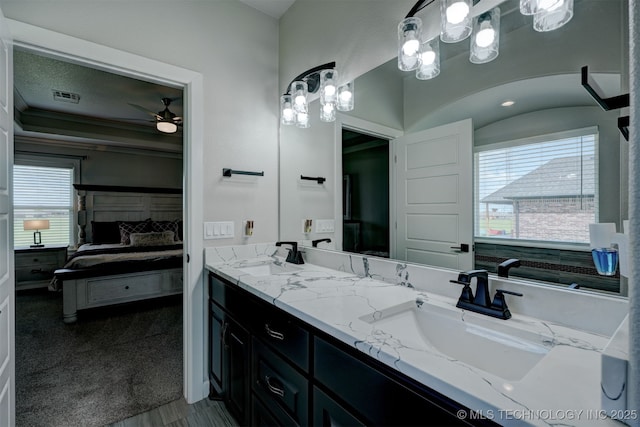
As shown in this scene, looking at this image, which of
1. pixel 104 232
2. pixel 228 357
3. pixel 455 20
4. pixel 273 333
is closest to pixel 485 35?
pixel 455 20

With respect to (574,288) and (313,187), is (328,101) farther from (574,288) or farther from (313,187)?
(574,288)

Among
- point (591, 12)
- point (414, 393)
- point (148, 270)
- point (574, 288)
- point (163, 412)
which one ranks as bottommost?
point (163, 412)

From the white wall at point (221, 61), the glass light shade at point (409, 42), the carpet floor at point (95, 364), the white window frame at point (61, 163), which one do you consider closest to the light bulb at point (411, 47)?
the glass light shade at point (409, 42)

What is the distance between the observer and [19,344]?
2740mm

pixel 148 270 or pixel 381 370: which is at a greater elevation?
pixel 381 370

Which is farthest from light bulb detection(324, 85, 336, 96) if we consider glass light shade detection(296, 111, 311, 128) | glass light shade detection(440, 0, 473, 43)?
glass light shade detection(440, 0, 473, 43)

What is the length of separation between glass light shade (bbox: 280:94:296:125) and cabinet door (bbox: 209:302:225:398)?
139 cm

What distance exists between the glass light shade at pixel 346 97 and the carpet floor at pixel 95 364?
227 cm

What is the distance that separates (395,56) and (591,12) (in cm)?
76

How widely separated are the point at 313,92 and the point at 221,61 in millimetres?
698

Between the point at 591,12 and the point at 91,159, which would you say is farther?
the point at 91,159

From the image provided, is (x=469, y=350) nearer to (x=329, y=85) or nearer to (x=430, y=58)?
(x=430, y=58)

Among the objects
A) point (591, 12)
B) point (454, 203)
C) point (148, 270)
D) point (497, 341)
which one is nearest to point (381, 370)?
point (497, 341)

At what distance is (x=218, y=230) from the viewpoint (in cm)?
207
